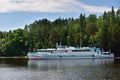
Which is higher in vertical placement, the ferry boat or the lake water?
the ferry boat

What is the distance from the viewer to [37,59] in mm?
172875

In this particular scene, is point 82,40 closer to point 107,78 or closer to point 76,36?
point 76,36

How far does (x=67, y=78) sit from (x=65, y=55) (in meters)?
98.6

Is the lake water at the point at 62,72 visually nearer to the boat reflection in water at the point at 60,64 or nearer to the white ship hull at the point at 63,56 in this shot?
the boat reflection in water at the point at 60,64

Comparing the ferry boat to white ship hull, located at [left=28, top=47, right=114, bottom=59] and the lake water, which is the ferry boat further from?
the lake water

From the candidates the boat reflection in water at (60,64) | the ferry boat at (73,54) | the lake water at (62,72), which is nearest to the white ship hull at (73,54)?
the ferry boat at (73,54)

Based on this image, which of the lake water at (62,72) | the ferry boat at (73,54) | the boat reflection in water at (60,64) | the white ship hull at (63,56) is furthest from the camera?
the ferry boat at (73,54)

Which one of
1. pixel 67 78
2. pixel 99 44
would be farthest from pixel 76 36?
pixel 67 78

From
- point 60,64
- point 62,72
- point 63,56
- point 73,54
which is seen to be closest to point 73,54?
point 73,54

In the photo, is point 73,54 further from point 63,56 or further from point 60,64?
point 60,64

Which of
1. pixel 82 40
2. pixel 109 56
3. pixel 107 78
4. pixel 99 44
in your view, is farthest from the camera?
pixel 82 40

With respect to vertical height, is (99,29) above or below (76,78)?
above

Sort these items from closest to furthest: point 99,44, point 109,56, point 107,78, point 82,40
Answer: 1. point 107,78
2. point 109,56
3. point 99,44
4. point 82,40

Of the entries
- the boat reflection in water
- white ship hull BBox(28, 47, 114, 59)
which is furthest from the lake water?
white ship hull BBox(28, 47, 114, 59)
